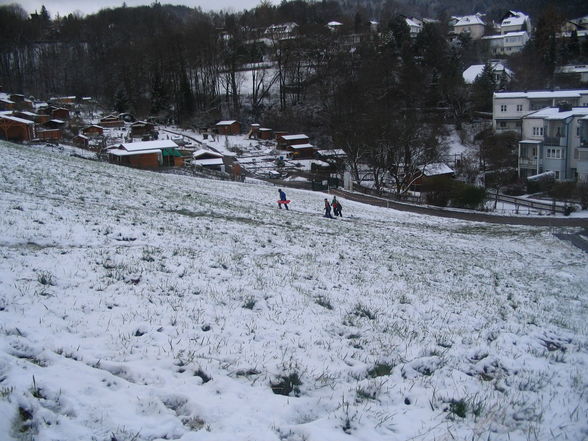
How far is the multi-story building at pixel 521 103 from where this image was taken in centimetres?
6744

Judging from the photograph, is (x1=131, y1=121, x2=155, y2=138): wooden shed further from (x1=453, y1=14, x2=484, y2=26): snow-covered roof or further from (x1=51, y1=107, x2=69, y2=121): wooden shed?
(x1=453, y1=14, x2=484, y2=26): snow-covered roof

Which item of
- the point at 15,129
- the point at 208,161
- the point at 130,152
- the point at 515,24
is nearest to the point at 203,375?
the point at 130,152

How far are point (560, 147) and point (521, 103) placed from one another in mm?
17411

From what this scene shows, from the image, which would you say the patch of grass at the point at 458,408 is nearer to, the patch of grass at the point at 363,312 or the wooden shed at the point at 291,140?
the patch of grass at the point at 363,312

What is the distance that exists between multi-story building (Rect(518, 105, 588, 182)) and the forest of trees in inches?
511

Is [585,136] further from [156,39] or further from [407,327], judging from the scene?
[156,39]

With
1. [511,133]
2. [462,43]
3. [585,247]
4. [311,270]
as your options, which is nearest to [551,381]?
[311,270]

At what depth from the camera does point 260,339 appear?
7.62m

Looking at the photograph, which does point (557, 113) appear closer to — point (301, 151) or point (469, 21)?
point (301, 151)

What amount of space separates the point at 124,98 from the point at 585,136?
92.8 metres

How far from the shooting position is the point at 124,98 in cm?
10831

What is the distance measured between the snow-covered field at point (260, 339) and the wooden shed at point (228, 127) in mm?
78045

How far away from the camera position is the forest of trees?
81562 millimetres

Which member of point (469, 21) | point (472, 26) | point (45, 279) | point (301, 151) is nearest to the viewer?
point (45, 279)
